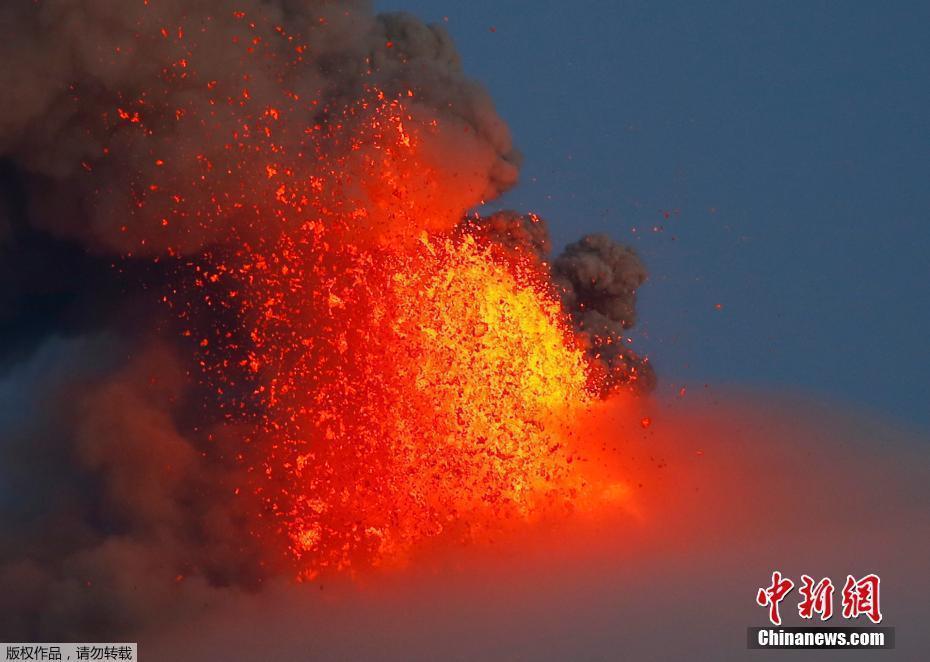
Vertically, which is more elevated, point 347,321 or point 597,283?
point 597,283

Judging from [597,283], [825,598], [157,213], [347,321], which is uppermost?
[597,283]

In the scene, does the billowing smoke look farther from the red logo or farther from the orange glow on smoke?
the red logo

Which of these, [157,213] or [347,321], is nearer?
[157,213]

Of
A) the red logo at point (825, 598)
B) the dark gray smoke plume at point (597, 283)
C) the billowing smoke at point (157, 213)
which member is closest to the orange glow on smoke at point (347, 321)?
the billowing smoke at point (157, 213)

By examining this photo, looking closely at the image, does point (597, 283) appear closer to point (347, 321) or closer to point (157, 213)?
point (347, 321)

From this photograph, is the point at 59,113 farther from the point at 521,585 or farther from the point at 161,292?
the point at 521,585

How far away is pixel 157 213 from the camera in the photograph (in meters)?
16.4

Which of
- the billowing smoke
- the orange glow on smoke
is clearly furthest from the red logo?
the billowing smoke

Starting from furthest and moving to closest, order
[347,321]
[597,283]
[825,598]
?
[597,283] < [347,321] < [825,598]

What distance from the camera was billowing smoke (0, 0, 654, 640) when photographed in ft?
50.3

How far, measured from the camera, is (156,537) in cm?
1570

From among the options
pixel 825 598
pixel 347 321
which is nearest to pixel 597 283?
pixel 347 321

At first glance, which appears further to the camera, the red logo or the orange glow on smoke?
the orange glow on smoke

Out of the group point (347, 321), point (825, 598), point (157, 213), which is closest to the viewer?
point (825, 598)
